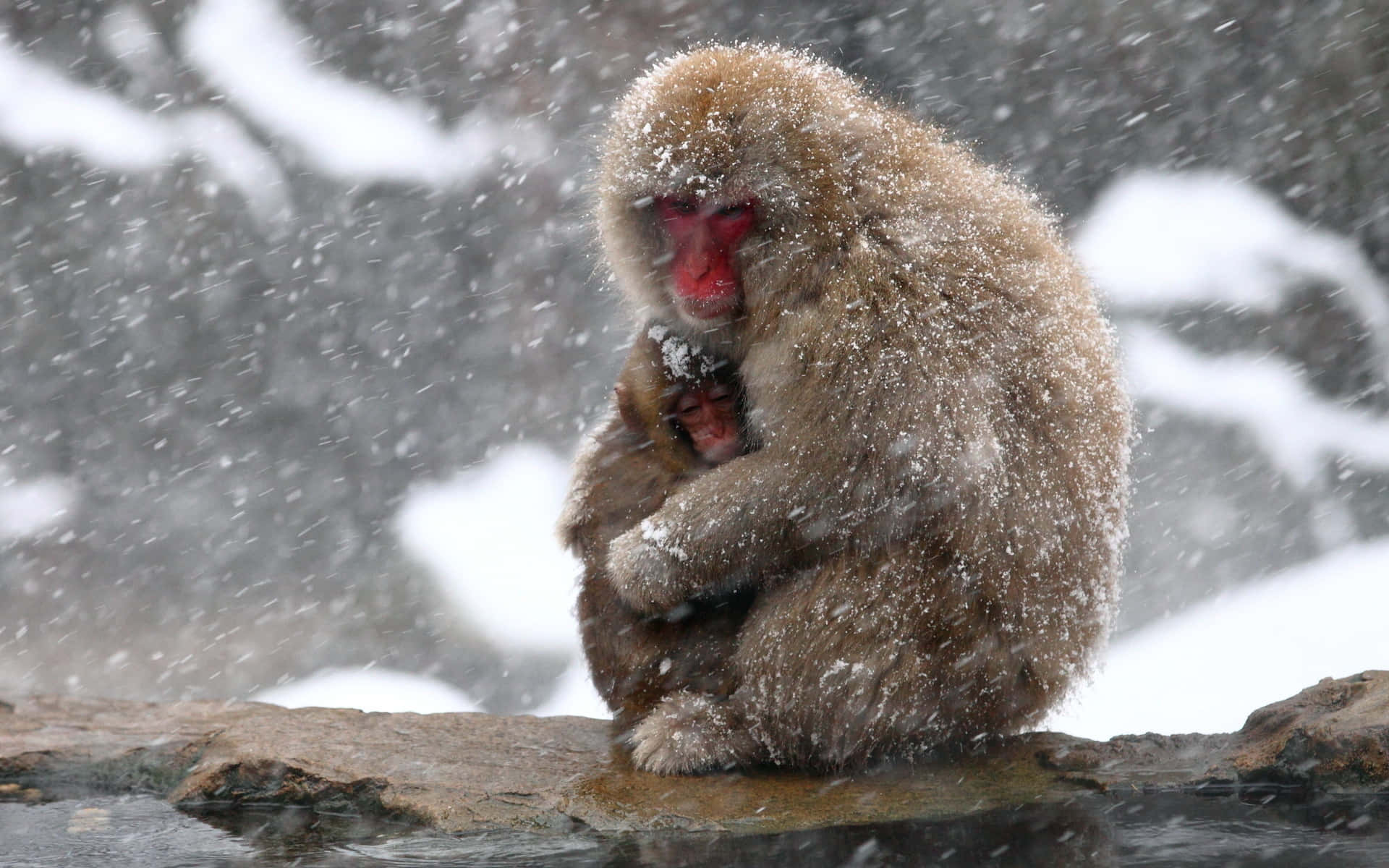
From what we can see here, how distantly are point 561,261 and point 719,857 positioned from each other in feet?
13.7

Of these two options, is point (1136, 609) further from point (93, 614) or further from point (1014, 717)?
point (93, 614)

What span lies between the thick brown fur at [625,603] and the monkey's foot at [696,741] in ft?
0.34

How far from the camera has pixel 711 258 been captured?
2898mm

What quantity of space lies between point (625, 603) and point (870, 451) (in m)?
0.75

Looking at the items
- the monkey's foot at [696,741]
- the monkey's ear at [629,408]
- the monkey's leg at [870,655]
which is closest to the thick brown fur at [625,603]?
the monkey's ear at [629,408]

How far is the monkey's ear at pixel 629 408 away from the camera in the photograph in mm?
3197

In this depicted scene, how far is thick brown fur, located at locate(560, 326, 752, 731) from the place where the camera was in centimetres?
304

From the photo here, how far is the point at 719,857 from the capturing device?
94.7 inches

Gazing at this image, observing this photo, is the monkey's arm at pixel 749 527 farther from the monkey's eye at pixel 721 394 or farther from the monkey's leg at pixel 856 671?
the monkey's eye at pixel 721 394

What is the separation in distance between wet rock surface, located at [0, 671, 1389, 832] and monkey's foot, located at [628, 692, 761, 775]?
0.04 m

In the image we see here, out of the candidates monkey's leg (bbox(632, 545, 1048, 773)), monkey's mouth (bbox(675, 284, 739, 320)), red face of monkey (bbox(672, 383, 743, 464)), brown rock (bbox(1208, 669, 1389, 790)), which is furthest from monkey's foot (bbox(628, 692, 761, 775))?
brown rock (bbox(1208, 669, 1389, 790))

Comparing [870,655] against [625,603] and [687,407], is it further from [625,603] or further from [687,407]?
[687,407]

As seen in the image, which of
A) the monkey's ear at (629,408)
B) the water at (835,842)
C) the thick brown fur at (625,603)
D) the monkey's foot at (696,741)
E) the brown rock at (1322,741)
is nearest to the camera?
the water at (835,842)

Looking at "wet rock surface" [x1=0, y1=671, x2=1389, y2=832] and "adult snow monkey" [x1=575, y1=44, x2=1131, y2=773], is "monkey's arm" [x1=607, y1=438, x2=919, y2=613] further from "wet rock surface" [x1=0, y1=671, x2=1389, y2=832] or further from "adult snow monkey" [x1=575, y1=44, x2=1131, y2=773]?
"wet rock surface" [x1=0, y1=671, x2=1389, y2=832]
